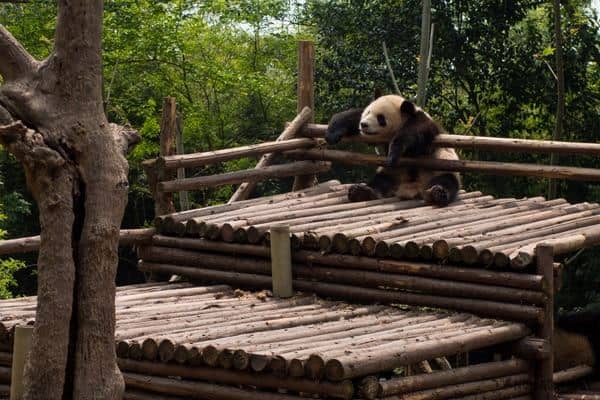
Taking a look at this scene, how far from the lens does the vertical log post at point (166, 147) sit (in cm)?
941

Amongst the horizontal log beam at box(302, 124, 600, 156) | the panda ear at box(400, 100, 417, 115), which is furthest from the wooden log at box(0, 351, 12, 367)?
the panda ear at box(400, 100, 417, 115)

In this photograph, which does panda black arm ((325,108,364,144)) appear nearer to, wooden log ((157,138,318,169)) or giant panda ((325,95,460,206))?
giant panda ((325,95,460,206))

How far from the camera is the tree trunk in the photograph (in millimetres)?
5895

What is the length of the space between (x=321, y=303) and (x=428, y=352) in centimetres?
158

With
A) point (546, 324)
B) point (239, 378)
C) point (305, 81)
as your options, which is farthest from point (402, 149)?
point (239, 378)

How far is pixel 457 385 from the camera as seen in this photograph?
7.41 metres

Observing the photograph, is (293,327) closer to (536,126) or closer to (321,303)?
(321,303)

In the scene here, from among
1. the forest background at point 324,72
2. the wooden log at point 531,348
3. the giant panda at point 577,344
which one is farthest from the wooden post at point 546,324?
the forest background at point 324,72

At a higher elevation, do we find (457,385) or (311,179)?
(311,179)

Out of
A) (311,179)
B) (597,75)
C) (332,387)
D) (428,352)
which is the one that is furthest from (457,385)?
(597,75)

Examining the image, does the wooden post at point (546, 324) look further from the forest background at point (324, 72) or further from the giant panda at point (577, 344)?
the forest background at point (324, 72)

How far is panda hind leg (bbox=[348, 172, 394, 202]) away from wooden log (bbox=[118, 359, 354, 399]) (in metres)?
2.97

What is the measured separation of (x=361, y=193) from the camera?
9.84m

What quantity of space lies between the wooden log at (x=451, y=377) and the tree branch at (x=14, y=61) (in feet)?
8.13
